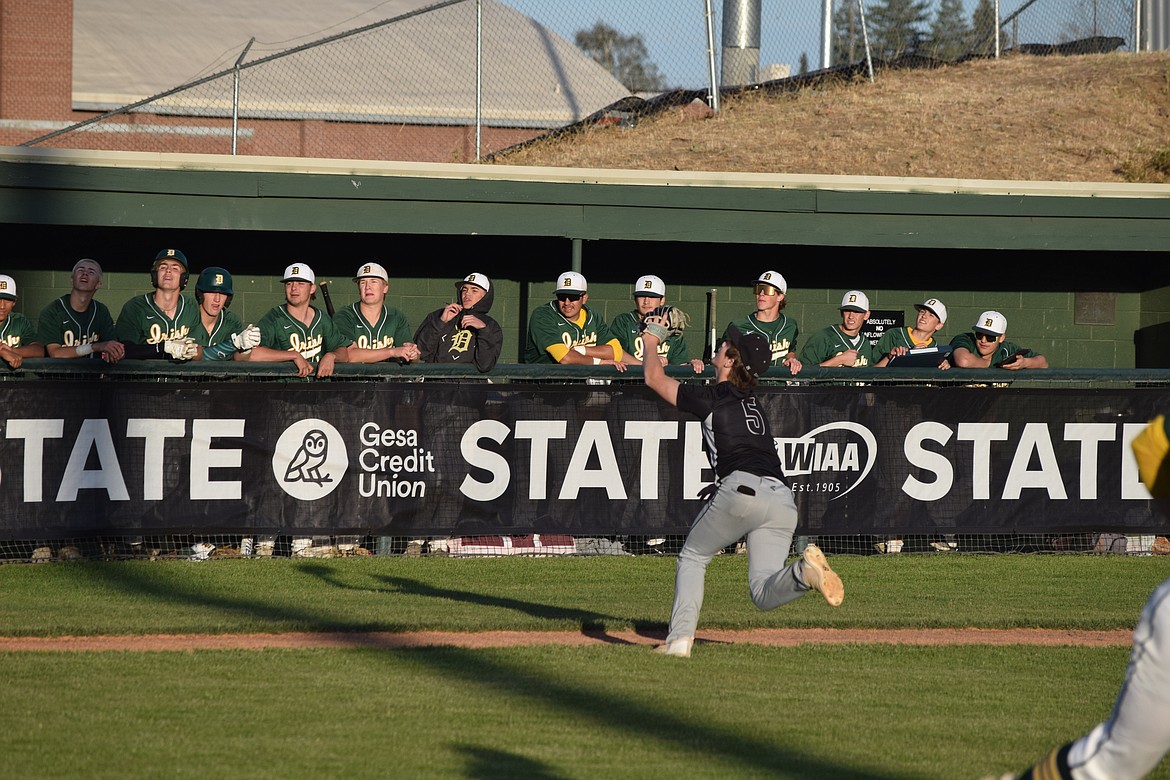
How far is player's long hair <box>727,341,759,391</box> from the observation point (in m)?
6.82

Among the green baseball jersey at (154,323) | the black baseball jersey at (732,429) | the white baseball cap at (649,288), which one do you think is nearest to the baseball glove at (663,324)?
the black baseball jersey at (732,429)

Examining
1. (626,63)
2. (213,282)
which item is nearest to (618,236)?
(213,282)

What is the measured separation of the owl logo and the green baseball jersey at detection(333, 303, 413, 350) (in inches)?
43.7

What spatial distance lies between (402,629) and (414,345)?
10.6ft

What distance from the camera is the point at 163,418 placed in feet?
31.6

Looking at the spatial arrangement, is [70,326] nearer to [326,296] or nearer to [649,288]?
[326,296]

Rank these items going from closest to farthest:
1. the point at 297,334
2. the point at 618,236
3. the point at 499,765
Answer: the point at 499,765, the point at 297,334, the point at 618,236

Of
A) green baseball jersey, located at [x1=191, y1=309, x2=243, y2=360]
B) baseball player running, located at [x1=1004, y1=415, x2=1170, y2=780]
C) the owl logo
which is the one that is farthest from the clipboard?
baseball player running, located at [x1=1004, y1=415, x2=1170, y2=780]

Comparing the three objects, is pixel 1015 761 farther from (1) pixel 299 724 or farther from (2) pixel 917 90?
(2) pixel 917 90

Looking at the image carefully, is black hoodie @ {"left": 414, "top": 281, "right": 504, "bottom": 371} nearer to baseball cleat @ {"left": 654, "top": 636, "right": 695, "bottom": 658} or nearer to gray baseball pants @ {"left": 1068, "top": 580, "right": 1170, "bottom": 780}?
baseball cleat @ {"left": 654, "top": 636, "right": 695, "bottom": 658}

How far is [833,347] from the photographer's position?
1149cm

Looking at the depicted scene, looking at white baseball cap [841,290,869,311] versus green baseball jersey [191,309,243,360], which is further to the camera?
white baseball cap [841,290,869,311]

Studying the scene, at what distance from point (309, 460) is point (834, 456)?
3979 millimetres

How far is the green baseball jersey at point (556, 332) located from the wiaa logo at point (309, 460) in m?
2.04
